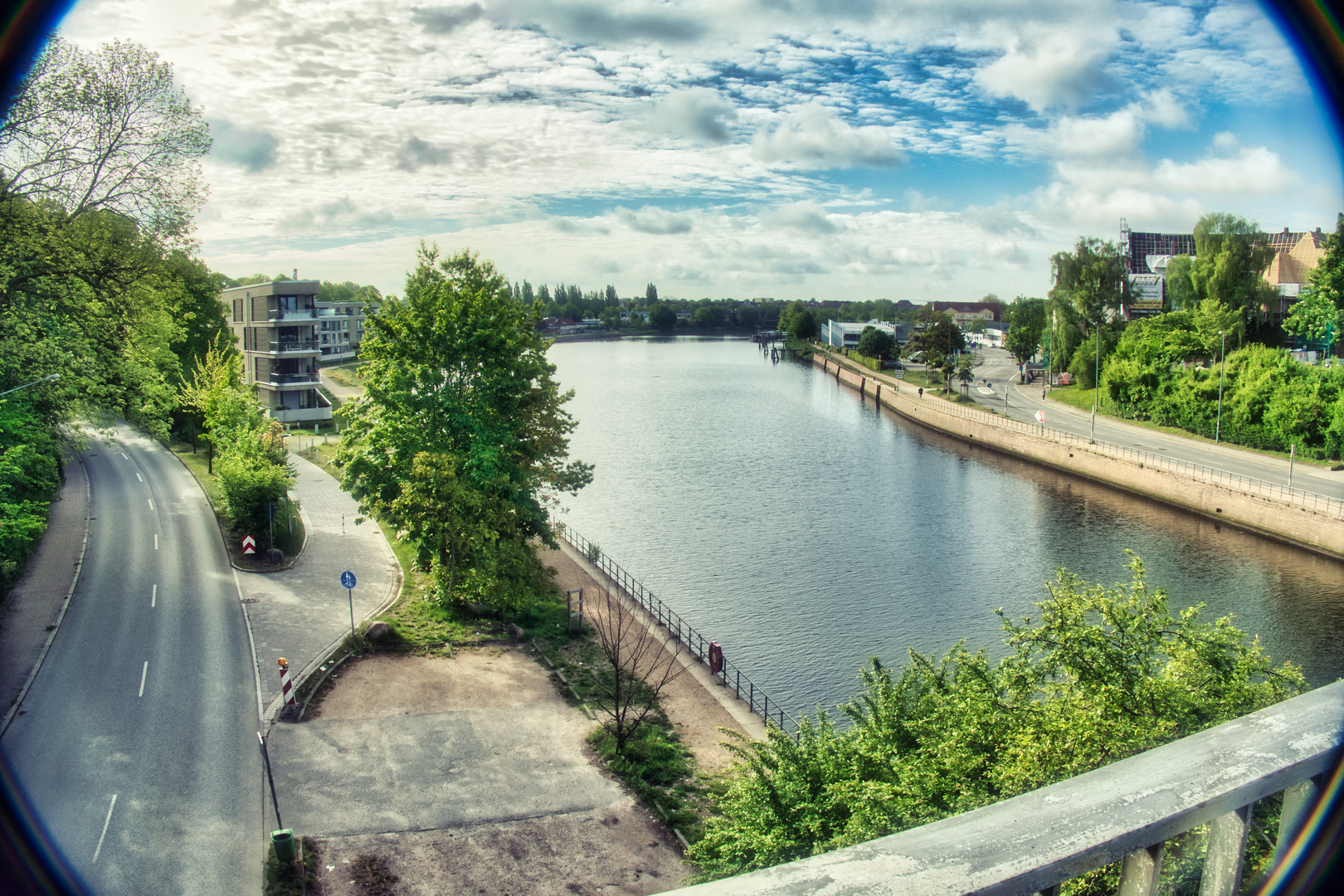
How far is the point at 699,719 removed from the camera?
1916cm

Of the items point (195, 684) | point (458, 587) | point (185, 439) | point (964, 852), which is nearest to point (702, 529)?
point (458, 587)

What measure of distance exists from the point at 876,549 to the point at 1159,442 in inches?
977

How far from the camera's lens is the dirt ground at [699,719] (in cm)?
1733

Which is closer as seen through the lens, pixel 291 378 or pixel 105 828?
pixel 105 828

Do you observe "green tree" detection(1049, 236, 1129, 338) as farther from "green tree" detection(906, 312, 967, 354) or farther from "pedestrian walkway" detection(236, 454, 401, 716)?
"pedestrian walkway" detection(236, 454, 401, 716)

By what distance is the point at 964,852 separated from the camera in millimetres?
2166

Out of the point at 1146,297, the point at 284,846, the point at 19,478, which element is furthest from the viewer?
the point at 1146,297

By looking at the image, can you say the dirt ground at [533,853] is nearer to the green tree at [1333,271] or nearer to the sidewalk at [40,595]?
the sidewalk at [40,595]

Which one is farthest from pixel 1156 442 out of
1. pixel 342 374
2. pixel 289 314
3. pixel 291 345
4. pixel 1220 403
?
pixel 342 374

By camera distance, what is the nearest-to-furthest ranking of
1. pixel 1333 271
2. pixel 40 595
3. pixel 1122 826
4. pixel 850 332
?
1. pixel 1122 826
2. pixel 40 595
3. pixel 1333 271
4. pixel 850 332

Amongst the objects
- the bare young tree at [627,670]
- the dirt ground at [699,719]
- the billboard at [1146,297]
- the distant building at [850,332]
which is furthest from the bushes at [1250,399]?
the distant building at [850,332]

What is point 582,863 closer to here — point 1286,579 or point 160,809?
point 160,809

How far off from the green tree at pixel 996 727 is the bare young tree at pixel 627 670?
5773mm

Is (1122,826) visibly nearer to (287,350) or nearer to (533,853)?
(533,853)
